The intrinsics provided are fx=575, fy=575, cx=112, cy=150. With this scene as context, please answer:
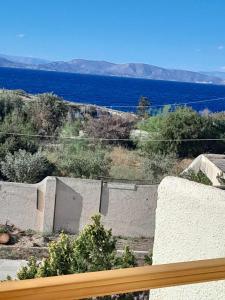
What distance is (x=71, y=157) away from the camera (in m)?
16.4

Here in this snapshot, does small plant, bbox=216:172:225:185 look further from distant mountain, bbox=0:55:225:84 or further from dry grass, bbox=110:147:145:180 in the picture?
distant mountain, bbox=0:55:225:84

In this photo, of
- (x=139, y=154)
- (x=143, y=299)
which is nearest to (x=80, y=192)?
(x=139, y=154)

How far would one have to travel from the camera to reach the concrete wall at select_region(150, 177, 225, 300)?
9.68ft

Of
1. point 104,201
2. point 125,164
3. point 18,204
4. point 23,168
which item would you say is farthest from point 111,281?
point 125,164

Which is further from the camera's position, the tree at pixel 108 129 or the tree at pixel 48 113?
the tree at pixel 48 113

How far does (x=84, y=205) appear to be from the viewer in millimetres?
12891

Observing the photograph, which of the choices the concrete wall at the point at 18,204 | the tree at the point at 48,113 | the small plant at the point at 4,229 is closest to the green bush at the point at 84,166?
the concrete wall at the point at 18,204

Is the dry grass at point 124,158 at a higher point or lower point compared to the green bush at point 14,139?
lower

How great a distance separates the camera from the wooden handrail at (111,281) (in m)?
1.07

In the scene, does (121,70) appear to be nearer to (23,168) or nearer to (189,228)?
(23,168)

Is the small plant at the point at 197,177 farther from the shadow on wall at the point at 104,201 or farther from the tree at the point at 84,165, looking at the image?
the tree at the point at 84,165

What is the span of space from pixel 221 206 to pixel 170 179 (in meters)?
0.48

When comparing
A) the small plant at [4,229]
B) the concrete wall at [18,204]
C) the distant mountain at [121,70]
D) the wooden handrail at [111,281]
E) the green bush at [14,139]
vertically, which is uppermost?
the distant mountain at [121,70]

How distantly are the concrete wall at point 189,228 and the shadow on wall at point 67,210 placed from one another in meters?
9.44
